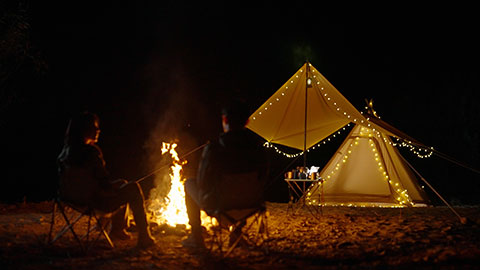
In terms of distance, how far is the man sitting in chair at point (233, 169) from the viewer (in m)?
3.32

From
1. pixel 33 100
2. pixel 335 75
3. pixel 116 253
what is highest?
pixel 335 75

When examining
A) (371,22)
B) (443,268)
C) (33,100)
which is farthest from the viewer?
(371,22)

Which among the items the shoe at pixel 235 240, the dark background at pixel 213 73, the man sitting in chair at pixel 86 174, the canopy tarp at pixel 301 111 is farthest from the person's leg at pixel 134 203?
the dark background at pixel 213 73

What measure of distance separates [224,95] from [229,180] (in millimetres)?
12544

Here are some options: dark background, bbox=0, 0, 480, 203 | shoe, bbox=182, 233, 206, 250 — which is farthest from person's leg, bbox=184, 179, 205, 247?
dark background, bbox=0, 0, 480, 203

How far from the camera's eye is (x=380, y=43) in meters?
17.4

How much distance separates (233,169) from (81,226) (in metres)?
2.30

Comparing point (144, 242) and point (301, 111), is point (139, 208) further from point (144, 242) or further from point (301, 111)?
point (301, 111)

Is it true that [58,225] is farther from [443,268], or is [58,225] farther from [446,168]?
[446,168]

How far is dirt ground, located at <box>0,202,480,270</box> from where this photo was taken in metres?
3.12

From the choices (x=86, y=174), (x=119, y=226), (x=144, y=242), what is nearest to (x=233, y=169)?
(x=144, y=242)

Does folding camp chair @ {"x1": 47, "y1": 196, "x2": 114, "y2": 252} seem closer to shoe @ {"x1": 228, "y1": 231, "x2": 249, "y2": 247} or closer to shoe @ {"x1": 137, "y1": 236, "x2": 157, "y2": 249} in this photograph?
shoe @ {"x1": 137, "y1": 236, "x2": 157, "y2": 249}

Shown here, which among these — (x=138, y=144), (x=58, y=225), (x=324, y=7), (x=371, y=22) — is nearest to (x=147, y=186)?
(x=138, y=144)

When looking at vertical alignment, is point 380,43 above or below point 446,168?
above
